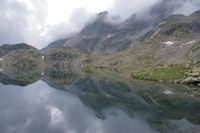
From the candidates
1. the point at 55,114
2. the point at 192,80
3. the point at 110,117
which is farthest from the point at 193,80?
the point at 55,114

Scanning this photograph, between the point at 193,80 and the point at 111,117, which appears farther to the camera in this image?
the point at 193,80

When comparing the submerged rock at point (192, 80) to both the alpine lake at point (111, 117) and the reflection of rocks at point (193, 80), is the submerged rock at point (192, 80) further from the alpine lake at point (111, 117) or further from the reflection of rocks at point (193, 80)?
the alpine lake at point (111, 117)

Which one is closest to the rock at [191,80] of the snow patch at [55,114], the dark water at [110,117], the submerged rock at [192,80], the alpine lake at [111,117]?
the submerged rock at [192,80]

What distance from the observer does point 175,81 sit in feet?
298

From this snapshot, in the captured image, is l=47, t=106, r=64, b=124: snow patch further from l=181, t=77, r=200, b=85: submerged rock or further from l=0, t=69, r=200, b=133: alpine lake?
l=181, t=77, r=200, b=85: submerged rock

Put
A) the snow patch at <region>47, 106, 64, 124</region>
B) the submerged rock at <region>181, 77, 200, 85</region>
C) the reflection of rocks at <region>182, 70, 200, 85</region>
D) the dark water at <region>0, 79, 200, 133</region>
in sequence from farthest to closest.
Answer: the reflection of rocks at <region>182, 70, 200, 85</region> < the submerged rock at <region>181, 77, 200, 85</region> < the snow patch at <region>47, 106, 64, 124</region> < the dark water at <region>0, 79, 200, 133</region>

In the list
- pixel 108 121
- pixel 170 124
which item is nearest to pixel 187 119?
pixel 170 124

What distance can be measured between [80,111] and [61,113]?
5.97 meters

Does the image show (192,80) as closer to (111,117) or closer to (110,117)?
(111,117)

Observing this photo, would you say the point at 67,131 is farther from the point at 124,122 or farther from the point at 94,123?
the point at 124,122

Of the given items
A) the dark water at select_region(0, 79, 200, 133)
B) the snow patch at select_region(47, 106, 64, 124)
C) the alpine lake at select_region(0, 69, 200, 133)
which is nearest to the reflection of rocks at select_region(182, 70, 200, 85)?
the alpine lake at select_region(0, 69, 200, 133)

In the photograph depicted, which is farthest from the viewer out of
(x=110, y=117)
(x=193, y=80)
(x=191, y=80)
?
(x=191, y=80)

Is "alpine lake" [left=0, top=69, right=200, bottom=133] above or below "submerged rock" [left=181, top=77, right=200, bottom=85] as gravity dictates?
below

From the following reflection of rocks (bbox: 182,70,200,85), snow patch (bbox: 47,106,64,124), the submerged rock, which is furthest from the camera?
reflection of rocks (bbox: 182,70,200,85)
